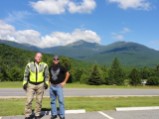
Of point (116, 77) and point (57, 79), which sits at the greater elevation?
point (116, 77)

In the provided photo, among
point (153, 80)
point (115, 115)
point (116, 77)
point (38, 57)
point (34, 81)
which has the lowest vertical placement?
point (115, 115)

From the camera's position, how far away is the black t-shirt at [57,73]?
10492 mm

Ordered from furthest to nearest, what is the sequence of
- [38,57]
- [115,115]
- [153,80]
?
1. [153,80]
2. [115,115]
3. [38,57]

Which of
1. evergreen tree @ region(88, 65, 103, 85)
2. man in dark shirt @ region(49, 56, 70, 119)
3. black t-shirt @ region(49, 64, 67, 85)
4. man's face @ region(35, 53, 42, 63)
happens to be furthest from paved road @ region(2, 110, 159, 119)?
evergreen tree @ region(88, 65, 103, 85)

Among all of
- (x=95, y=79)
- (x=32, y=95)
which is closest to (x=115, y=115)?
(x=32, y=95)

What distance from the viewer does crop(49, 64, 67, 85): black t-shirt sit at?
413 inches

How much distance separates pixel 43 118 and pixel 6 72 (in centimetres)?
6358

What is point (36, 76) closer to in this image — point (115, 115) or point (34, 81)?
point (34, 81)

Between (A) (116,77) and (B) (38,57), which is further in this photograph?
(A) (116,77)

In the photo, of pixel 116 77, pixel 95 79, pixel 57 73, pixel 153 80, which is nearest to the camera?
pixel 57 73

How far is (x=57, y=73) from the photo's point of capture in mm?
10492

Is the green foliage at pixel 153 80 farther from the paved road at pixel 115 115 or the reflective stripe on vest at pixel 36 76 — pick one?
the reflective stripe on vest at pixel 36 76

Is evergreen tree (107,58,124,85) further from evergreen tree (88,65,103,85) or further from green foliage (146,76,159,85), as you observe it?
evergreen tree (88,65,103,85)

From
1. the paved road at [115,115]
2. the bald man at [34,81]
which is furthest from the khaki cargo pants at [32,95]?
the paved road at [115,115]
